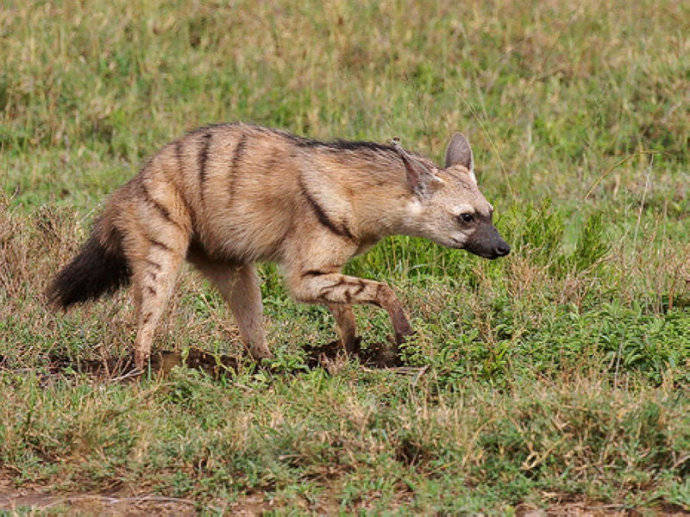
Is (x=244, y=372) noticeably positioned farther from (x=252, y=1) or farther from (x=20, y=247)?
(x=252, y=1)

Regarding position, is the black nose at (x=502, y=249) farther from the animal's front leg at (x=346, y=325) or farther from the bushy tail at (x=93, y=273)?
the bushy tail at (x=93, y=273)

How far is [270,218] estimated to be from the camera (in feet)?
20.6

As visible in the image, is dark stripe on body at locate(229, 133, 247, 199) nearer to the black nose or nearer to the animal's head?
the animal's head

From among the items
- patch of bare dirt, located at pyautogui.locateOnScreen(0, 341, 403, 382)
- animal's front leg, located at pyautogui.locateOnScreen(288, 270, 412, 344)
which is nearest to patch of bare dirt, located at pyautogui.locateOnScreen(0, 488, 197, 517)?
patch of bare dirt, located at pyautogui.locateOnScreen(0, 341, 403, 382)

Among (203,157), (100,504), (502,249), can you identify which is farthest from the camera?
(203,157)

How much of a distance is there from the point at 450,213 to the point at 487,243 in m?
0.25

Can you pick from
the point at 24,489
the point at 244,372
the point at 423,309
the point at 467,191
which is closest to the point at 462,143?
the point at 467,191

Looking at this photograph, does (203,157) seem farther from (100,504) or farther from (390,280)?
(100,504)

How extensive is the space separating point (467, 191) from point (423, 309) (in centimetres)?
71

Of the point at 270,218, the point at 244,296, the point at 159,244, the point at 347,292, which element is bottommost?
the point at 244,296

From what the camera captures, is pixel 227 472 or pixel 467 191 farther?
pixel 467 191

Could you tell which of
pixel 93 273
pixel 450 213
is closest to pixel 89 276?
pixel 93 273

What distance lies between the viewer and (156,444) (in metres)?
4.73

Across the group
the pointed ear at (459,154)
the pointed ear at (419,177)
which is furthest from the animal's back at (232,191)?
the pointed ear at (459,154)
